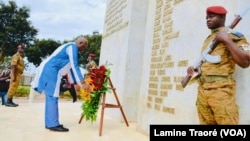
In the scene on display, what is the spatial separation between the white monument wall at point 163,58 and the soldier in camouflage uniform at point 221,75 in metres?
0.34

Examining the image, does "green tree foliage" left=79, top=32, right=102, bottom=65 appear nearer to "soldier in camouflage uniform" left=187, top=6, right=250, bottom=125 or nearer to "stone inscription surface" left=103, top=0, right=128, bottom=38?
"stone inscription surface" left=103, top=0, right=128, bottom=38

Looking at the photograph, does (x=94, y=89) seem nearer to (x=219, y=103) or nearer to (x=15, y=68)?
(x=219, y=103)

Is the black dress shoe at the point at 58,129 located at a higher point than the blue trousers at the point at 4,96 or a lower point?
lower

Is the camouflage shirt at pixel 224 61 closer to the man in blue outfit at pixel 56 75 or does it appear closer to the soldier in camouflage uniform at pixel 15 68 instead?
the man in blue outfit at pixel 56 75

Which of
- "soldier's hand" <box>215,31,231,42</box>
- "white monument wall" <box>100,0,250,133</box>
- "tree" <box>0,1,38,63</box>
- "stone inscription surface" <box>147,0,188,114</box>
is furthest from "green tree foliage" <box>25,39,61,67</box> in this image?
"soldier's hand" <box>215,31,231,42</box>

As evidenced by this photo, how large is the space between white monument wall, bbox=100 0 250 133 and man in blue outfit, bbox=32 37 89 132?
3.86ft

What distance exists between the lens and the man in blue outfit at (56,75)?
219 inches

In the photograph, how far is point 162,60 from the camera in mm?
5500

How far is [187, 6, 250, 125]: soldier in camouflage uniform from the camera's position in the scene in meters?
3.12

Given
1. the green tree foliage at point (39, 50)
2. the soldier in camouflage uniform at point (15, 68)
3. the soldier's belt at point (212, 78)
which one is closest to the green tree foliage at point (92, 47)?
the green tree foliage at point (39, 50)

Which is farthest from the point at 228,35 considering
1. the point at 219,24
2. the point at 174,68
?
the point at 174,68
